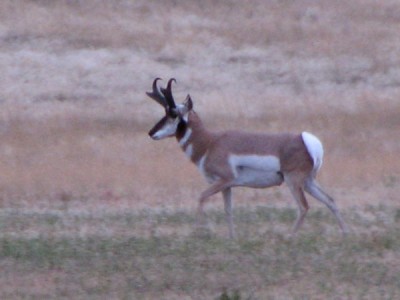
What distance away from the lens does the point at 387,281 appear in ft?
33.7

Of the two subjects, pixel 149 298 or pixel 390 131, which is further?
pixel 390 131

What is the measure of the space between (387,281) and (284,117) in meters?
18.2

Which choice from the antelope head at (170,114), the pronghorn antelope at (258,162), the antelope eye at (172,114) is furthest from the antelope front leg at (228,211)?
the antelope eye at (172,114)

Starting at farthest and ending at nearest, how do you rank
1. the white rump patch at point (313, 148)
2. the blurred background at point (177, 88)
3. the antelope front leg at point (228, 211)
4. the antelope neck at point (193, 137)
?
the blurred background at point (177, 88), the antelope neck at point (193, 137), the white rump patch at point (313, 148), the antelope front leg at point (228, 211)

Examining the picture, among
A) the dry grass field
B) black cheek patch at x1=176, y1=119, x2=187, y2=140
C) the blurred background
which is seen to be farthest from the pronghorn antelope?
the blurred background

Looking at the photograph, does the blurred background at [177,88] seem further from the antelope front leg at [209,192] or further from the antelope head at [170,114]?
the antelope front leg at [209,192]

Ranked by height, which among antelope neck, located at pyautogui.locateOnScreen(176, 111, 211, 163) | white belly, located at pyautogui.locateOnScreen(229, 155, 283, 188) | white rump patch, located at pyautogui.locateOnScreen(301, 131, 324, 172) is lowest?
white belly, located at pyautogui.locateOnScreen(229, 155, 283, 188)

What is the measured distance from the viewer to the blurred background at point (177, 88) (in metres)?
19.9

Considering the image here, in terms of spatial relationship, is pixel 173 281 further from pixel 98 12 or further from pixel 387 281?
pixel 98 12

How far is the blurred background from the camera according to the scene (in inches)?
784

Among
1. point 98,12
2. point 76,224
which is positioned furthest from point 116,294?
point 98,12

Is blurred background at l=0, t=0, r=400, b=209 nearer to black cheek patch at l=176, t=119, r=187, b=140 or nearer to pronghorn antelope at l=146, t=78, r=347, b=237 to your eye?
black cheek patch at l=176, t=119, r=187, b=140

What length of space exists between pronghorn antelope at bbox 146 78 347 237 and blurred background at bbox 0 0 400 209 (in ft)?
8.91

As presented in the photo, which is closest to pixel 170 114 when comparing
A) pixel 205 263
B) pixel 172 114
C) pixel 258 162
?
pixel 172 114
